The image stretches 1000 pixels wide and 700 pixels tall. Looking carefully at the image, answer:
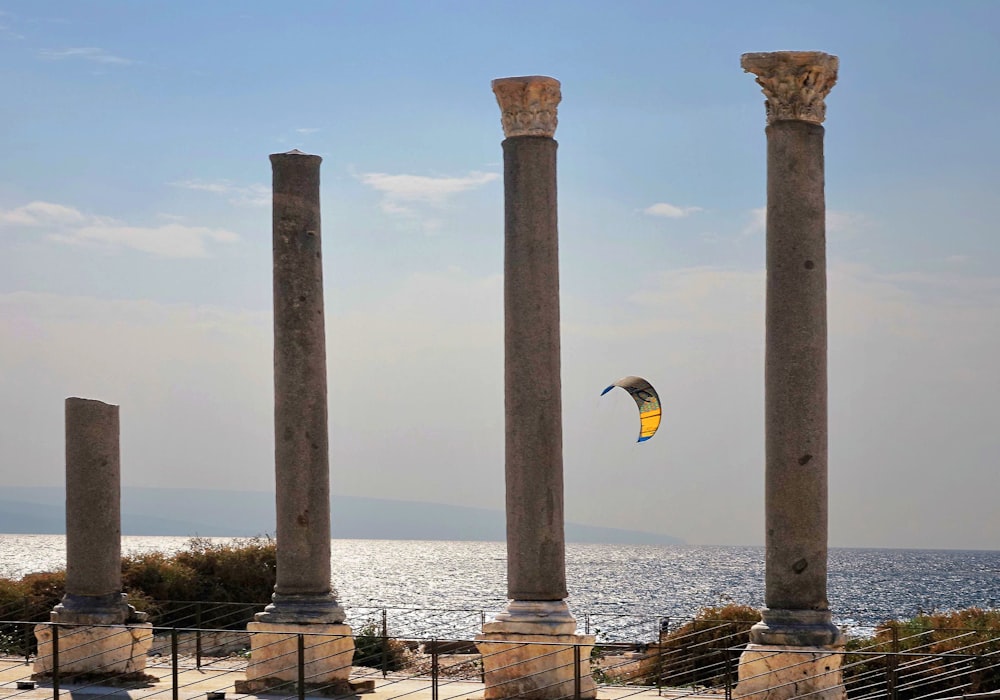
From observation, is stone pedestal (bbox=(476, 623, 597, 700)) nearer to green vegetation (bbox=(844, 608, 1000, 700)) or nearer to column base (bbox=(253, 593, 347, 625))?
column base (bbox=(253, 593, 347, 625))

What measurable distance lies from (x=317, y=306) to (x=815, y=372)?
8340 mm

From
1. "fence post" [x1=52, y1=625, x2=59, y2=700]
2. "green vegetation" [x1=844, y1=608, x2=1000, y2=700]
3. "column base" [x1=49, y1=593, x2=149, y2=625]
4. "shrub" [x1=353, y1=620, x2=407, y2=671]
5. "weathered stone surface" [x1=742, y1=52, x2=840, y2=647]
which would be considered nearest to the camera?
"weathered stone surface" [x1=742, y1=52, x2=840, y2=647]

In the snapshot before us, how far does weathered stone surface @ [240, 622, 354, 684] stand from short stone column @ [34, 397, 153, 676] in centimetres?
230

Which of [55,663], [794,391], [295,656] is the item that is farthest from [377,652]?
[794,391]

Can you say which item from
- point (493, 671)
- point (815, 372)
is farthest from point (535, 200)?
point (493, 671)

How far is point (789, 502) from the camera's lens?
1845 cm

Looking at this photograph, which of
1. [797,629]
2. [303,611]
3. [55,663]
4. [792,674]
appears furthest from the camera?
[303,611]

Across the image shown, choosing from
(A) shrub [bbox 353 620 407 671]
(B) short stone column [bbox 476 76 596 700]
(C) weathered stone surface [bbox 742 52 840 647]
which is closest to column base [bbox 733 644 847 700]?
(C) weathered stone surface [bbox 742 52 840 647]

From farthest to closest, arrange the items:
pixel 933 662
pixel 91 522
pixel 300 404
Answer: pixel 933 662 → pixel 91 522 → pixel 300 404

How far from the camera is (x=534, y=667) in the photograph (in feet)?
65.8

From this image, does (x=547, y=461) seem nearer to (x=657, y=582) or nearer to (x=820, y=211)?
(x=820, y=211)

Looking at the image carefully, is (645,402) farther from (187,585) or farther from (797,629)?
(187,585)

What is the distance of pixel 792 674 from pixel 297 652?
25.7 feet

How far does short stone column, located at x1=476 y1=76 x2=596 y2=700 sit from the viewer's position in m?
20.3
